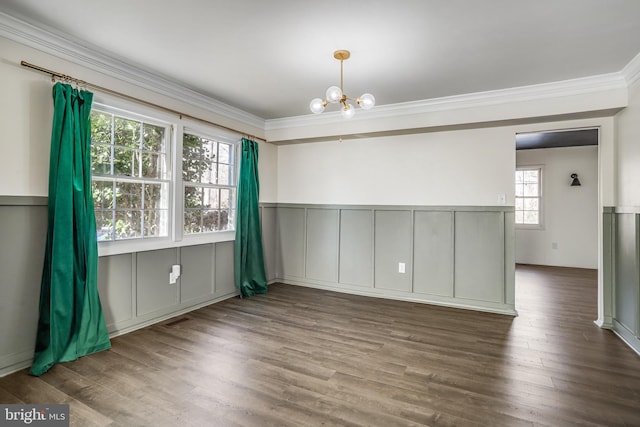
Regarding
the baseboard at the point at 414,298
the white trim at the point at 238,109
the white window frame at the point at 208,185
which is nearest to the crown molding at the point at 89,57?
the white trim at the point at 238,109

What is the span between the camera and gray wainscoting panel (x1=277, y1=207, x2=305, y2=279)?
17.4ft

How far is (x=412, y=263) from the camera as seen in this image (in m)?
4.49

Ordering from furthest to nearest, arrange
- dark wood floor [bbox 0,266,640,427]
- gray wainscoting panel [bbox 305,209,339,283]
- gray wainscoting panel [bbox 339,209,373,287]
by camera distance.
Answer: gray wainscoting panel [bbox 305,209,339,283] → gray wainscoting panel [bbox 339,209,373,287] → dark wood floor [bbox 0,266,640,427]

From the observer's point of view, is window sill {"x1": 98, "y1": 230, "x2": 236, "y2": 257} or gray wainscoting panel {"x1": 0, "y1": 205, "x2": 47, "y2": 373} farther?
window sill {"x1": 98, "y1": 230, "x2": 236, "y2": 257}

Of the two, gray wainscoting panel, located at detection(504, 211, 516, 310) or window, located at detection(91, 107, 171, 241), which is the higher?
window, located at detection(91, 107, 171, 241)

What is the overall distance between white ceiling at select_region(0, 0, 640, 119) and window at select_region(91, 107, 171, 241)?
633 millimetres

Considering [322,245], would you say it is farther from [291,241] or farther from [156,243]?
[156,243]

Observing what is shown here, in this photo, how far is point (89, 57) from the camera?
114 inches

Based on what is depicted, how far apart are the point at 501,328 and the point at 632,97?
2.56 meters

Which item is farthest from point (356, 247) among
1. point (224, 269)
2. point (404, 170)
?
point (224, 269)

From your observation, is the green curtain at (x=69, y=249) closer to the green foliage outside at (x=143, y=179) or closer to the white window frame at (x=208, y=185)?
the green foliage outside at (x=143, y=179)

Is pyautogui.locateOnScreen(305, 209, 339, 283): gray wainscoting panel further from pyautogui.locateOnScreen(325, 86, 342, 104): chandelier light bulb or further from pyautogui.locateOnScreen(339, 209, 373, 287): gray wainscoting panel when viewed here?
pyautogui.locateOnScreen(325, 86, 342, 104): chandelier light bulb

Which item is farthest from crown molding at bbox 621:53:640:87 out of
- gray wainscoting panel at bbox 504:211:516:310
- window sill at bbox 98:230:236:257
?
window sill at bbox 98:230:236:257

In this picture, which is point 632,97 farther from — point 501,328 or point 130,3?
point 130,3
